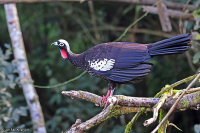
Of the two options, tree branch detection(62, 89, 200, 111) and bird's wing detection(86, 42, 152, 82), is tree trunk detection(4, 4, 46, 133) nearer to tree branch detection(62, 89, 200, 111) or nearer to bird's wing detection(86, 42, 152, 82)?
bird's wing detection(86, 42, 152, 82)

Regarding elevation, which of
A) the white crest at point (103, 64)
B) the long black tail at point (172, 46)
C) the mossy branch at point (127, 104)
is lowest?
the mossy branch at point (127, 104)

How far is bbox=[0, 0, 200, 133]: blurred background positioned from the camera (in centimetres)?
368

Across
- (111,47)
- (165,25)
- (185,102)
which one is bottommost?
(185,102)

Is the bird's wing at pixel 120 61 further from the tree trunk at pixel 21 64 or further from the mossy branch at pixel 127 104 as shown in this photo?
the tree trunk at pixel 21 64

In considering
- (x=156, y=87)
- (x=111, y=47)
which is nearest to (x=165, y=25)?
(x=111, y=47)

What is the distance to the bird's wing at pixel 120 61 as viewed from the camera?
174cm

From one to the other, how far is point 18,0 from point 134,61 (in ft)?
4.06

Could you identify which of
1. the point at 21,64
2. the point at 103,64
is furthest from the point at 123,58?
the point at 21,64

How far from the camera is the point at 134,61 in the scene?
1764mm

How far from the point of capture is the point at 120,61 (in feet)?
5.98

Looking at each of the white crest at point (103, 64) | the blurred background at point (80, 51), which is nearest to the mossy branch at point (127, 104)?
the white crest at point (103, 64)

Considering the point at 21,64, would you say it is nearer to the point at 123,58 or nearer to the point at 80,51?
the point at 80,51

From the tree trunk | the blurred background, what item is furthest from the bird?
the blurred background

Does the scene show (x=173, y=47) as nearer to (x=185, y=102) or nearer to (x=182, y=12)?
(x=185, y=102)
